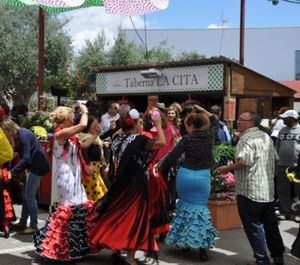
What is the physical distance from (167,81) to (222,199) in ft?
20.0

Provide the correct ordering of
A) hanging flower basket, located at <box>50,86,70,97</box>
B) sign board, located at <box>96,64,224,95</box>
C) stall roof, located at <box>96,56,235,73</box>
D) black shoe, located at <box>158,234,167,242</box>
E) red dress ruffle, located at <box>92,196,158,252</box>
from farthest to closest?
hanging flower basket, located at <box>50,86,70,97</box> < sign board, located at <box>96,64,224,95</box> < stall roof, located at <box>96,56,235,73</box> < black shoe, located at <box>158,234,167,242</box> < red dress ruffle, located at <box>92,196,158,252</box>

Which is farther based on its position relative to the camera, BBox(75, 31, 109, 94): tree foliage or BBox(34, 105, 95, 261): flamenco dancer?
BBox(75, 31, 109, 94): tree foliage

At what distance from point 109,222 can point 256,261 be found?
157 cm

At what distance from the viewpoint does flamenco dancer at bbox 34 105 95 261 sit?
5.75m

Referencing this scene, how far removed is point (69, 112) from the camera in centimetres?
597

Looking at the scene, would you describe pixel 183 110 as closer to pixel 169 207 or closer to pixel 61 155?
pixel 169 207

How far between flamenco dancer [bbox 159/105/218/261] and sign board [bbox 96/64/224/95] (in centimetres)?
617

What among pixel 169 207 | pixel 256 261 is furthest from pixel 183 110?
pixel 256 261

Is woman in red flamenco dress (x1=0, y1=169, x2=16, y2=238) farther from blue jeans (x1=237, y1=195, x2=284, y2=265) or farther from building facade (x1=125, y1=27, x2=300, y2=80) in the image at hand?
building facade (x1=125, y1=27, x2=300, y2=80)

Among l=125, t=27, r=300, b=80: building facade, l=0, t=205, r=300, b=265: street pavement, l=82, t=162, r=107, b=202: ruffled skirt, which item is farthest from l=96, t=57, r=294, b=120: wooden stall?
l=125, t=27, r=300, b=80: building facade

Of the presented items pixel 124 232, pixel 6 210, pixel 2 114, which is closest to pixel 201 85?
pixel 6 210

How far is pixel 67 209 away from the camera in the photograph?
19.2ft

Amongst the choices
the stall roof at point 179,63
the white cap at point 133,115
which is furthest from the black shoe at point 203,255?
the stall roof at point 179,63

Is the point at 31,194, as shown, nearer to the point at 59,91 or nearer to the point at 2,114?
the point at 2,114
